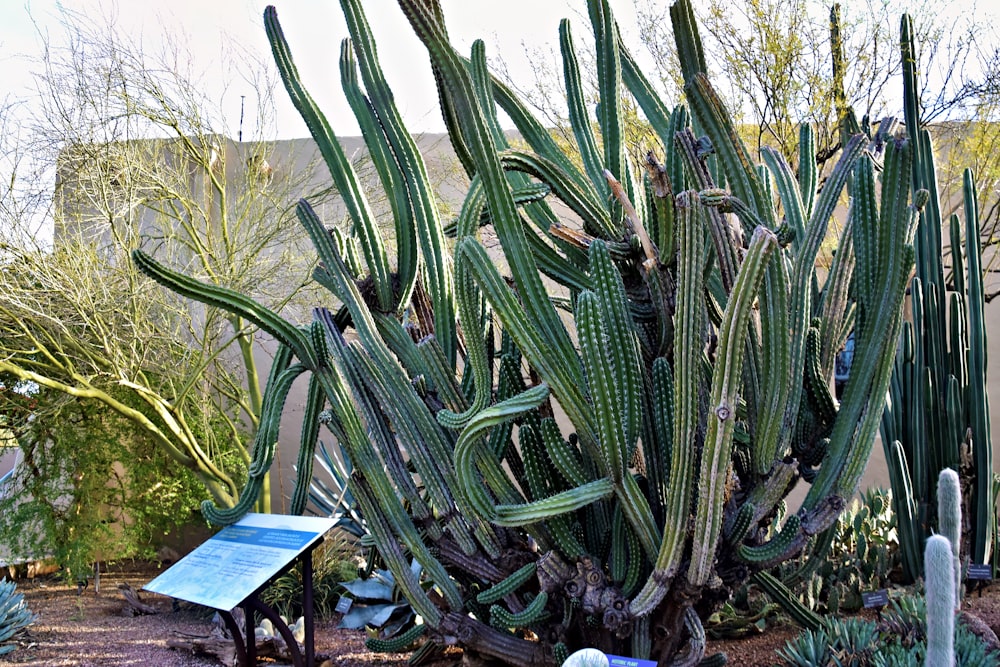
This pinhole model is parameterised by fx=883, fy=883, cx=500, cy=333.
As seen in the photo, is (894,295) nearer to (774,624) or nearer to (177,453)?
(774,624)

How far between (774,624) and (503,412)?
2.66 metres

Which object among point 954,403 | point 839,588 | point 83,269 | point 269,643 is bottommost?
point 269,643

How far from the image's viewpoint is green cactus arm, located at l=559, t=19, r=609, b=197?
10.6 ft

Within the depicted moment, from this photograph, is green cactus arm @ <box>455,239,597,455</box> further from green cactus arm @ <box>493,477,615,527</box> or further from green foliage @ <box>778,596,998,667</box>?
green foliage @ <box>778,596,998,667</box>

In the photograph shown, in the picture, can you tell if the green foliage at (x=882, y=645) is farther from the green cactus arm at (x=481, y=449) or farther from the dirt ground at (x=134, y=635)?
the green cactus arm at (x=481, y=449)

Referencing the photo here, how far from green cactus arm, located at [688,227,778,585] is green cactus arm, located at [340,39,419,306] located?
124cm

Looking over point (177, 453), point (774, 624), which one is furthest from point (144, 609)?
point (774, 624)

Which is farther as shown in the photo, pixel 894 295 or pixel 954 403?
pixel 954 403

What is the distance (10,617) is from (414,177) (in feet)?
16.4

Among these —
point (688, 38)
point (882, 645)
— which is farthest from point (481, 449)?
point (882, 645)

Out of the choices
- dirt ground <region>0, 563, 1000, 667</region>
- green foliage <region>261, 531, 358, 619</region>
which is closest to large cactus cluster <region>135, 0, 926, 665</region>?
dirt ground <region>0, 563, 1000, 667</region>

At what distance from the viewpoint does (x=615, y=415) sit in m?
2.43

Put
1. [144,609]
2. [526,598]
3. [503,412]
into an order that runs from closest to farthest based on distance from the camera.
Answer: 1. [503,412]
2. [526,598]
3. [144,609]

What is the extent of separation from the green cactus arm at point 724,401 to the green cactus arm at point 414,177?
1106 mm
